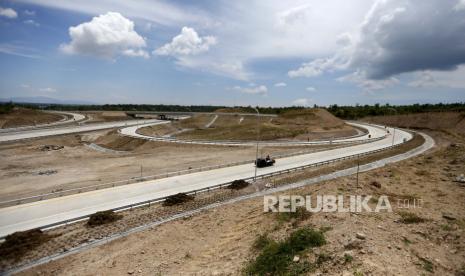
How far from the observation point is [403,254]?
42.6ft

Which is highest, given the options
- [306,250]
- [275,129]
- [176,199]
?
[275,129]

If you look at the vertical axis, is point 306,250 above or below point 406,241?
below

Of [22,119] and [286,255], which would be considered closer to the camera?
[286,255]

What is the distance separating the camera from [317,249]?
13.6 meters

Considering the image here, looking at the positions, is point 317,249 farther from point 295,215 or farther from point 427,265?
point 295,215

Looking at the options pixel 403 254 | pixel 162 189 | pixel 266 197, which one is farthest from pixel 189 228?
pixel 403 254

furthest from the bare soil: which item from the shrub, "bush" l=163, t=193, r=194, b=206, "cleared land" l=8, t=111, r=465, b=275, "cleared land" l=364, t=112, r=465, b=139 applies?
"bush" l=163, t=193, r=194, b=206

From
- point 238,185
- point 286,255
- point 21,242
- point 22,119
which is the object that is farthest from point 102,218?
point 22,119

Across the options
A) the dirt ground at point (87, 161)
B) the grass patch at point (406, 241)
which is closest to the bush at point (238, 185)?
the dirt ground at point (87, 161)

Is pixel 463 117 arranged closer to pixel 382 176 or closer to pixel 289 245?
pixel 382 176

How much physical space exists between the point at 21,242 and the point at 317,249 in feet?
57.7

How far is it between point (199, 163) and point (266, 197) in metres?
19.7

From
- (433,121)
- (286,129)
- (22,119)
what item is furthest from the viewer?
(433,121)

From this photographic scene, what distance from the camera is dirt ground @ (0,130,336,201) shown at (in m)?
34.3
